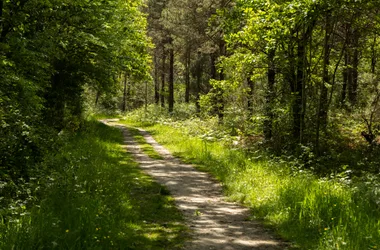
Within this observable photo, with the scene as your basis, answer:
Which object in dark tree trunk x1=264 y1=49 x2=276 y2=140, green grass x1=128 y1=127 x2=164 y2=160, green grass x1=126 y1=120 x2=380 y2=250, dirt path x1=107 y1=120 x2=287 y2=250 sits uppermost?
dark tree trunk x1=264 y1=49 x2=276 y2=140

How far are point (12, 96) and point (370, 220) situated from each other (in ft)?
25.8

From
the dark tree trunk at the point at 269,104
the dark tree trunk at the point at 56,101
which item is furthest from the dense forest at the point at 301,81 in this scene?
the dark tree trunk at the point at 56,101

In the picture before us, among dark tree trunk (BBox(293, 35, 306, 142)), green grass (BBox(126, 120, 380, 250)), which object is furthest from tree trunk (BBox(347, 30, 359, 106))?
green grass (BBox(126, 120, 380, 250))

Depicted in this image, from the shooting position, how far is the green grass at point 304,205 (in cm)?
555

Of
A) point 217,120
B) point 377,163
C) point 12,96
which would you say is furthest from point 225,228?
point 217,120

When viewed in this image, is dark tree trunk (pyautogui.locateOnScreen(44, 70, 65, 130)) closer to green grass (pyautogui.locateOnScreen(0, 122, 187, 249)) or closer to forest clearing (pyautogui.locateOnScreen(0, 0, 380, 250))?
forest clearing (pyautogui.locateOnScreen(0, 0, 380, 250))

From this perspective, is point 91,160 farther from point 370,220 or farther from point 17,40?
point 370,220

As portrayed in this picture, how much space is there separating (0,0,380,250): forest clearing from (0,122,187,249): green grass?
0.09 ft

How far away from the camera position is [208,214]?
7785 mm

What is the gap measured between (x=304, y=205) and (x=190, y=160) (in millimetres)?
7973

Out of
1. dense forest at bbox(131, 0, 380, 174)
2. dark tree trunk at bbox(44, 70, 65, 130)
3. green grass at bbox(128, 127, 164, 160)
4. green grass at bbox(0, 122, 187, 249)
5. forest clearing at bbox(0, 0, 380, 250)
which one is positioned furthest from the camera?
dark tree trunk at bbox(44, 70, 65, 130)

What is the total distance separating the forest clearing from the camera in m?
5.95

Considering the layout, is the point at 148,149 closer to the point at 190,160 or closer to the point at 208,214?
the point at 190,160

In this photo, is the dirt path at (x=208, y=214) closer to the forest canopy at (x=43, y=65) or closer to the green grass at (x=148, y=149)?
the green grass at (x=148, y=149)
